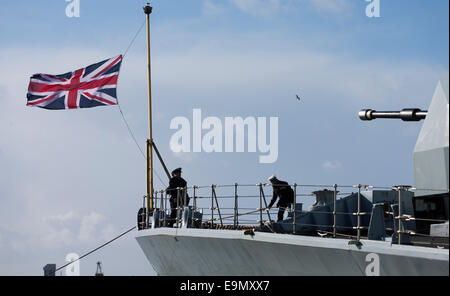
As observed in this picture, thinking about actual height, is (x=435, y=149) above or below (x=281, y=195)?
above

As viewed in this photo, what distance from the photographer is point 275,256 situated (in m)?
15.1

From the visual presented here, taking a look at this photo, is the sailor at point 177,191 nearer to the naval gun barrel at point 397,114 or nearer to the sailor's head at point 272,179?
the sailor's head at point 272,179

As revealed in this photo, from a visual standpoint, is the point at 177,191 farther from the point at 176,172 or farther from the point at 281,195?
the point at 281,195

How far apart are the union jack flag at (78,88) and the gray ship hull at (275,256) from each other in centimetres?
369

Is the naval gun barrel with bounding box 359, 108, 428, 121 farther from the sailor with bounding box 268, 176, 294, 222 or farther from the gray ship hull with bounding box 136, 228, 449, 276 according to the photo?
the gray ship hull with bounding box 136, 228, 449, 276

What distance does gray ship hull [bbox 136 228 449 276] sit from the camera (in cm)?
1188

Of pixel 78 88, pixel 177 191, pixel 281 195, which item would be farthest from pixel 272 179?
pixel 78 88

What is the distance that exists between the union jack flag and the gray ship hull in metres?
3.69

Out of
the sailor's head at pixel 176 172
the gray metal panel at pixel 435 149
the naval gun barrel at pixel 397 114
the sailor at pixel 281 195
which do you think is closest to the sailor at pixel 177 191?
the sailor's head at pixel 176 172

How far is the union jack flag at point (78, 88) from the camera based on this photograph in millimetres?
21406

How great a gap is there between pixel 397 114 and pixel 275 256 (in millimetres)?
3666
